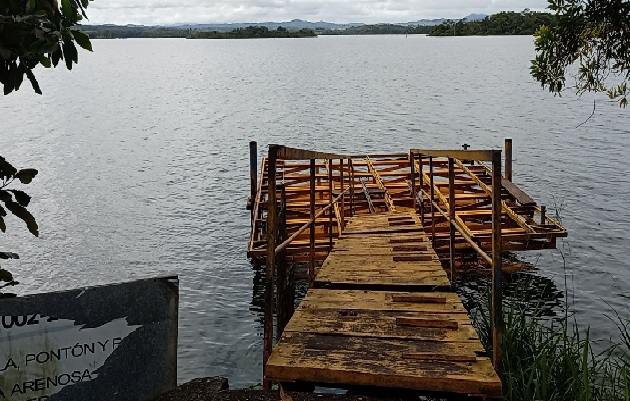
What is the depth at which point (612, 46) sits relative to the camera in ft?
21.1

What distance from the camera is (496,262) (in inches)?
171

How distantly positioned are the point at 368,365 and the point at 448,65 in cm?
8393

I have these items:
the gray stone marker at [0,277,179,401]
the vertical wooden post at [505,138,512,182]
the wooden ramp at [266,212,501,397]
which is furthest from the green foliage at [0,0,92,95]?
the vertical wooden post at [505,138,512,182]

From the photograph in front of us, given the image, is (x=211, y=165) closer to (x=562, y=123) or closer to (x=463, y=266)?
(x=463, y=266)

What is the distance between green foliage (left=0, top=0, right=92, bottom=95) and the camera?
9.25ft

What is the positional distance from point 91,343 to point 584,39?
5.40 meters

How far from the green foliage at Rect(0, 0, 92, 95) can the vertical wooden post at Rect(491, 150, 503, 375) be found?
2656 mm

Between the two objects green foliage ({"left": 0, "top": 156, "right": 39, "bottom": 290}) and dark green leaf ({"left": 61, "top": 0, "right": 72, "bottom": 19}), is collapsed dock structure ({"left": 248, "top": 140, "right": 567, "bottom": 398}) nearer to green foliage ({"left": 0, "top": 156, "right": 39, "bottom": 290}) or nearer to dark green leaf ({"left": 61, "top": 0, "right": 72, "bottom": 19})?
green foliage ({"left": 0, "top": 156, "right": 39, "bottom": 290})

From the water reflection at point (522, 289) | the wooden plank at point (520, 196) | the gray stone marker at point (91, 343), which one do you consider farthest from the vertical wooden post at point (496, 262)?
the wooden plank at point (520, 196)

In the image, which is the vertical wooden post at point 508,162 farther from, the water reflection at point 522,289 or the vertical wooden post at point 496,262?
the vertical wooden post at point 496,262

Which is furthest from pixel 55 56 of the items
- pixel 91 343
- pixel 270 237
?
pixel 270 237

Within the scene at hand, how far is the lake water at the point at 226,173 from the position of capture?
1336 cm

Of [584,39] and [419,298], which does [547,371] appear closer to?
[419,298]

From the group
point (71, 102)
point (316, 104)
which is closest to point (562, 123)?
point (316, 104)
